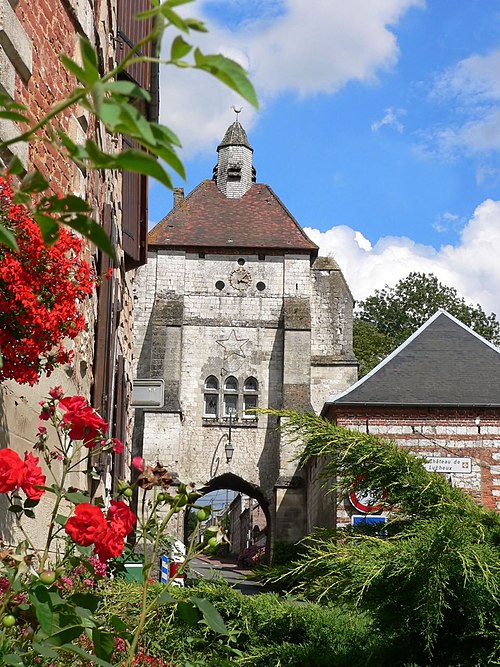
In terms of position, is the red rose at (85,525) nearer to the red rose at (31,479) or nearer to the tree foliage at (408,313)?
the red rose at (31,479)

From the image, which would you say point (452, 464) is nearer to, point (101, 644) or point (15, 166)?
point (101, 644)

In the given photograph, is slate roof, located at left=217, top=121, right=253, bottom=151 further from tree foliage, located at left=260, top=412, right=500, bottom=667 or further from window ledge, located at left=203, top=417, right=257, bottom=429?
tree foliage, located at left=260, top=412, right=500, bottom=667

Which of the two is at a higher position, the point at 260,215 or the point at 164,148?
the point at 260,215

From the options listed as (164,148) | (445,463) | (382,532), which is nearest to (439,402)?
(445,463)

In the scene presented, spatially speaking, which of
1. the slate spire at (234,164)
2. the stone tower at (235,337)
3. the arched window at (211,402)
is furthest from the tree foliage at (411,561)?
the slate spire at (234,164)

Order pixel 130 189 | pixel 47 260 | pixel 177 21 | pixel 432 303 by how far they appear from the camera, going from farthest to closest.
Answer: pixel 432 303 < pixel 130 189 < pixel 47 260 < pixel 177 21

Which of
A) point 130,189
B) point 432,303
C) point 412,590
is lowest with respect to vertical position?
point 412,590

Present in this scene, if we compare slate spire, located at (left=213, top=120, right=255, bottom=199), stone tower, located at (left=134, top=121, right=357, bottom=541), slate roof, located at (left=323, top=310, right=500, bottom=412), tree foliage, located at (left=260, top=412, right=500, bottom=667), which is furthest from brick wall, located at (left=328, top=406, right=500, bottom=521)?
slate spire, located at (left=213, top=120, right=255, bottom=199)

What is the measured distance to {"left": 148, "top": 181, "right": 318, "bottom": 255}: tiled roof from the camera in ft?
112

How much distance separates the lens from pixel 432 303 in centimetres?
4531

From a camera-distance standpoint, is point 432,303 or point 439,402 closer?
point 439,402

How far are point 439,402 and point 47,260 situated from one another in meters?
16.7

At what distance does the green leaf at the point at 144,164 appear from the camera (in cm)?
110

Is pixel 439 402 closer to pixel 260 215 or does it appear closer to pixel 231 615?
pixel 231 615
